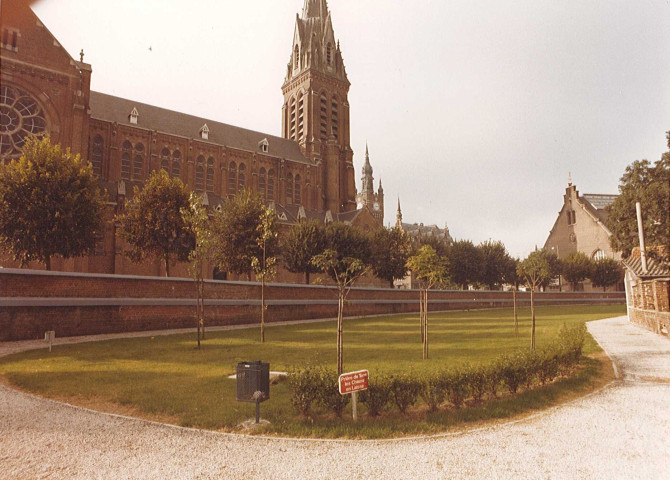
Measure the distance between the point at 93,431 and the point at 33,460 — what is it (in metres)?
1.35

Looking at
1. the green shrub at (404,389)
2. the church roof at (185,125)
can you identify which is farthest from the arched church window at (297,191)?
the green shrub at (404,389)

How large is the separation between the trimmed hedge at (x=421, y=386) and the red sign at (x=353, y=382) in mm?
649

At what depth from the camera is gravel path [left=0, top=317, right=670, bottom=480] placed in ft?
20.2

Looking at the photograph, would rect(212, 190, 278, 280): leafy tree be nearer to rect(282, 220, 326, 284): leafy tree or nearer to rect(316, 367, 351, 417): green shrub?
rect(282, 220, 326, 284): leafy tree

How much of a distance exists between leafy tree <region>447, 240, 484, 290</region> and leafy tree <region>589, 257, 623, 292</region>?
854 inches

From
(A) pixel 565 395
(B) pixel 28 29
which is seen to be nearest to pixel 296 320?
(A) pixel 565 395

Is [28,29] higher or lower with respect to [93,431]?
higher

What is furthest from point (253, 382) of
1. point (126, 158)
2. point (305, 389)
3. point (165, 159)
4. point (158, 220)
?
point (165, 159)

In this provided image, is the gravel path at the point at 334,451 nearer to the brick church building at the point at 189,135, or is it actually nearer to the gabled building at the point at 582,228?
the brick church building at the point at 189,135

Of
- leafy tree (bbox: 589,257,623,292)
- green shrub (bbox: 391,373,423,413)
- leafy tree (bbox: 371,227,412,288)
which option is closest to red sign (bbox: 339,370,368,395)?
green shrub (bbox: 391,373,423,413)

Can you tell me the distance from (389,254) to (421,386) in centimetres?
3914

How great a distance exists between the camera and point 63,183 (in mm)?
25906

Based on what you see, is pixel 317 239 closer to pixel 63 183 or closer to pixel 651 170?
pixel 63 183

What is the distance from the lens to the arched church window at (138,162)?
162ft
